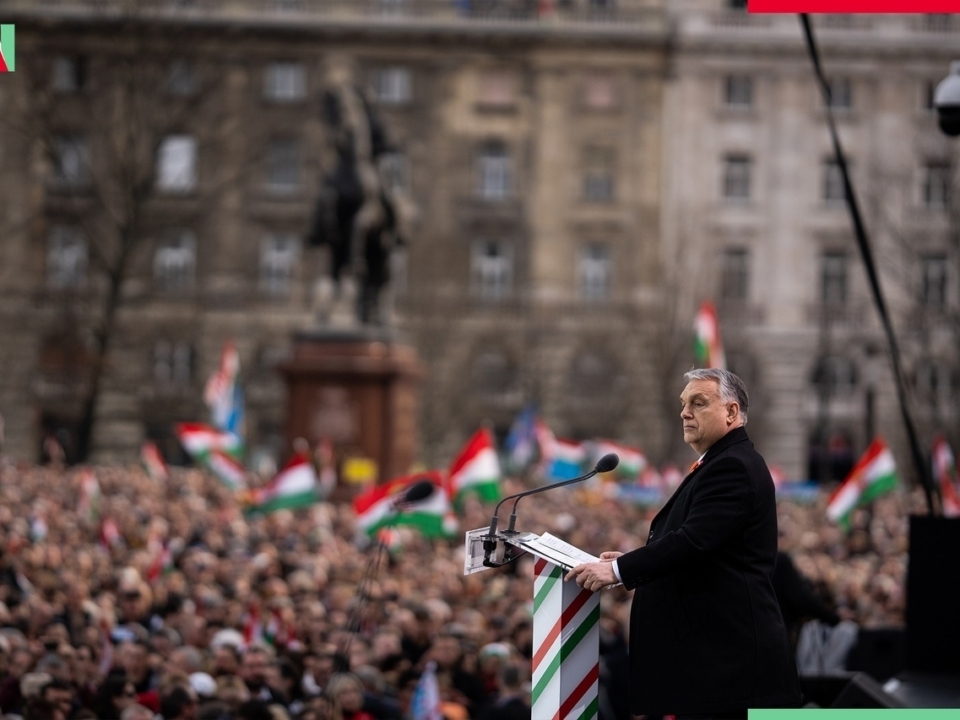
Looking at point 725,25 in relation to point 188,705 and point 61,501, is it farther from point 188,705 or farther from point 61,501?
point 188,705

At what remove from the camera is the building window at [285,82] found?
62219 millimetres

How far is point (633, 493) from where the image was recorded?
33.6m

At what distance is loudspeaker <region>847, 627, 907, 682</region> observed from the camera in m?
12.0

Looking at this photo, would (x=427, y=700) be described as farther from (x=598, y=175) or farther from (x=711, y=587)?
(x=598, y=175)

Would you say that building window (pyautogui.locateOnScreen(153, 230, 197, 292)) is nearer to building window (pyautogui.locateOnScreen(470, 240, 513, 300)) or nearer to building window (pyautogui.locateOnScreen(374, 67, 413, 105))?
building window (pyautogui.locateOnScreen(374, 67, 413, 105))

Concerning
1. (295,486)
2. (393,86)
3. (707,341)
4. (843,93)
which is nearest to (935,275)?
(843,93)

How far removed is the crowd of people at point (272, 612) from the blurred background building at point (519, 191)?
36704mm

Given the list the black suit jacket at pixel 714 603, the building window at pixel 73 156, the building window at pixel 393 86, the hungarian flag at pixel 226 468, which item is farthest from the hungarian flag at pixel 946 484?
the building window at pixel 73 156

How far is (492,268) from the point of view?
6125cm

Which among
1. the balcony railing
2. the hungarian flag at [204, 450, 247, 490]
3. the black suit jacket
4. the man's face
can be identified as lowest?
the hungarian flag at [204, 450, 247, 490]

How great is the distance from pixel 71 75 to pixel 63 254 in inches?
251

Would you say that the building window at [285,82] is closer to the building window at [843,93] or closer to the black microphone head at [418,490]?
the building window at [843,93]

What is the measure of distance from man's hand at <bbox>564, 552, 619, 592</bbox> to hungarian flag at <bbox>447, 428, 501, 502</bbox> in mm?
12646

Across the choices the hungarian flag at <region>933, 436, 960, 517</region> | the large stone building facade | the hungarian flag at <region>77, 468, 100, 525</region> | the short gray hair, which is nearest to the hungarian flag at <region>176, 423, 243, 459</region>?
the hungarian flag at <region>77, 468, 100, 525</region>
